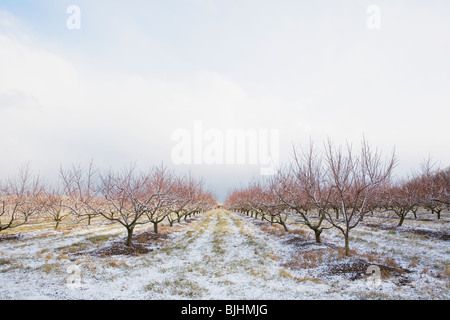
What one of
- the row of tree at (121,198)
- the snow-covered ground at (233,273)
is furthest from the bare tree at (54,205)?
the snow-covered ground at (233,273)

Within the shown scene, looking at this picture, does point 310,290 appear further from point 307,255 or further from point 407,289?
point 307,255

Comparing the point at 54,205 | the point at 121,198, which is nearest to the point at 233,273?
the point at 121,198

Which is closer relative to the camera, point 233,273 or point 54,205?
point 233,273

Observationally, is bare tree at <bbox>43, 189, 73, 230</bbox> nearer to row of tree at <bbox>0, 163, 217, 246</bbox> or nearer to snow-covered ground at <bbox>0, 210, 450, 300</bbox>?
row of tree at <bbox>0, 163, 217, 246</bbox>

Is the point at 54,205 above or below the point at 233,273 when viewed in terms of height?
above

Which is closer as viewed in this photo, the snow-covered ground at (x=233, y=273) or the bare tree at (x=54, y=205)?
the snow-covered ground at (x=233, y=273)

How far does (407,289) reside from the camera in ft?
25.0

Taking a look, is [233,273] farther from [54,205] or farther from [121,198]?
[54,205]

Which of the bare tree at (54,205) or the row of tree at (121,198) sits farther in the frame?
the bare tree at (54,205)

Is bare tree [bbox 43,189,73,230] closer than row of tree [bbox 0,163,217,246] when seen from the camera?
No

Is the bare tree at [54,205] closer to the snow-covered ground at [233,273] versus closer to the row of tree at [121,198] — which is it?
the row of tree at [121,198]

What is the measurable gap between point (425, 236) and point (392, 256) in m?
7.64

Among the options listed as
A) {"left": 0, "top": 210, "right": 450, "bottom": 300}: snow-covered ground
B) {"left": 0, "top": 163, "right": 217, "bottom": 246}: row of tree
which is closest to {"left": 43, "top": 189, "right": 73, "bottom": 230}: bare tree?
{"left": 0, "top": 163, "right": 217, "bottom": 246}: row of tree

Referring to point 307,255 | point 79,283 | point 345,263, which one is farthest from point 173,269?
point 345,263
